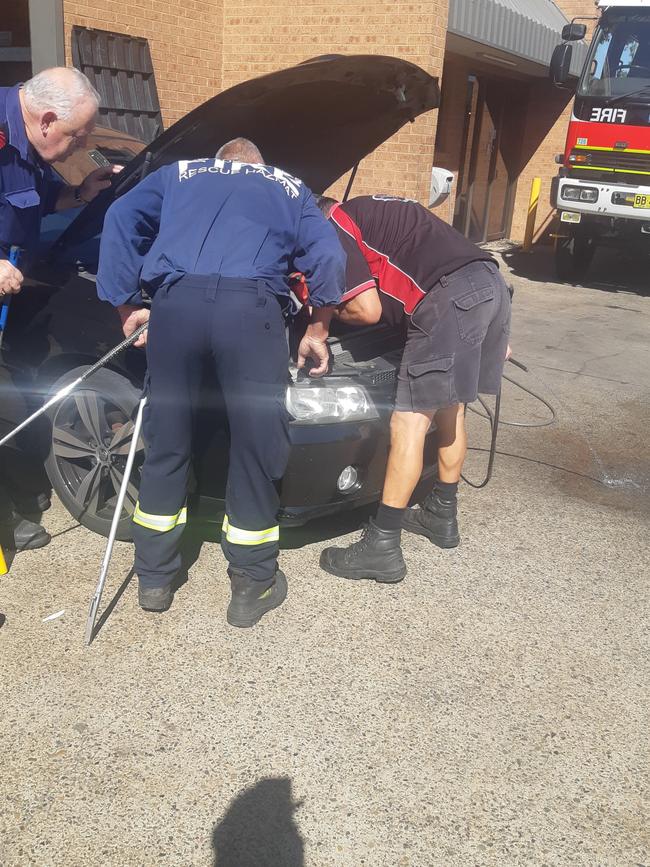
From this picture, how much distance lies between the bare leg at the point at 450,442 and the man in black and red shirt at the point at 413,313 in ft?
0.74

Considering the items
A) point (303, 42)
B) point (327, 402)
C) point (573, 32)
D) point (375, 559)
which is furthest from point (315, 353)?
point (303, 42)

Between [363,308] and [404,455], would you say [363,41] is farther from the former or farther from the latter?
[404,455]

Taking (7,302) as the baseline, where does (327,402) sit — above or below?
below

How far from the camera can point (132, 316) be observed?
10.5 feet

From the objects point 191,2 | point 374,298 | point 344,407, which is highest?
point 191,2

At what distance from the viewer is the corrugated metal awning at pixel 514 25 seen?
10.8m

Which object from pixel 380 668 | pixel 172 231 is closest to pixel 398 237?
pixel 172 231

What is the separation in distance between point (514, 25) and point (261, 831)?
12.7m

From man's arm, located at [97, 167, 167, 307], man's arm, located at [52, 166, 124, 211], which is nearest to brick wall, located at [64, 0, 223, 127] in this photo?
man's arm, located at [52, 166, 124, 211]

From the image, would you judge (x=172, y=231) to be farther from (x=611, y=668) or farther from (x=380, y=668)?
(x=611, y=668)

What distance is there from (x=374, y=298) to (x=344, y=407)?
1.48 feet

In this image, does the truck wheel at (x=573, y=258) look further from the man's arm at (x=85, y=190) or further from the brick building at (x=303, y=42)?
the man's arm at (x=85, y=190)

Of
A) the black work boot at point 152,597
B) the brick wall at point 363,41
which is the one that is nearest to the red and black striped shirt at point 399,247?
the black work boot at point 152,597

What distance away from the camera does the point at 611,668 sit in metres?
3.02
